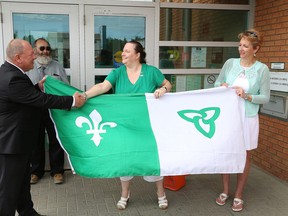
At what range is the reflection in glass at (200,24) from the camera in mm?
5234

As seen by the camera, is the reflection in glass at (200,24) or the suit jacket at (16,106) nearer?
the suit jacket at (16,106)

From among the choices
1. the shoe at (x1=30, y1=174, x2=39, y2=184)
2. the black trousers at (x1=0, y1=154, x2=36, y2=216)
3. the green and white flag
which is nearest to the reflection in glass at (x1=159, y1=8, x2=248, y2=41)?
the green and white flag

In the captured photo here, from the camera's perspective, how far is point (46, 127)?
457cm

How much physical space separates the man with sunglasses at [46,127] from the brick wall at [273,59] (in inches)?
120

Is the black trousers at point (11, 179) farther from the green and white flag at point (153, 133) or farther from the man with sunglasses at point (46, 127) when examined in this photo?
the man with sunglasses at point (46, 127)

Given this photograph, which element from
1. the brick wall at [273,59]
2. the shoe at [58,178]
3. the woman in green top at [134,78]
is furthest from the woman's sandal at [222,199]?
the shoe at [58,178]

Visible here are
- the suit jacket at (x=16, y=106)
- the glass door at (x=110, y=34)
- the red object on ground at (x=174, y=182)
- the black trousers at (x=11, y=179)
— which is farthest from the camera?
the glass door at (x=110, y=34)

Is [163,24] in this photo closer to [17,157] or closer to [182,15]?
[182,15]

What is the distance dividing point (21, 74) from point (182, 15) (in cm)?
318

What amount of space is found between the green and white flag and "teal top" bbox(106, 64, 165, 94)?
17 cm

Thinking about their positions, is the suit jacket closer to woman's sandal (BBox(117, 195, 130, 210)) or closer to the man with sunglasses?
woman's sandal (BBox(117, 195, 130, 210))

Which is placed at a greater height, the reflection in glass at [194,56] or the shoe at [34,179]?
the reflection in glass at [194,56]

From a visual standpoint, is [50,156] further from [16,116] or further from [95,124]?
[16,116]

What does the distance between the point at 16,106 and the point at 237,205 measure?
2662 millimetres
